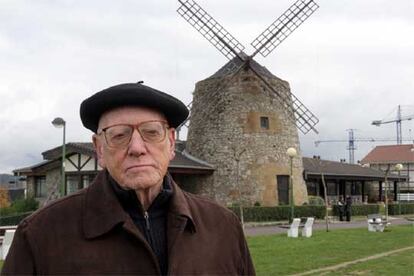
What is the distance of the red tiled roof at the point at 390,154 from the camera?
280ft

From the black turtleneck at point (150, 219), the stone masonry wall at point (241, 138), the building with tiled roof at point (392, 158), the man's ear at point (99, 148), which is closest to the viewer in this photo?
the black turtleneck at point (150, 219)

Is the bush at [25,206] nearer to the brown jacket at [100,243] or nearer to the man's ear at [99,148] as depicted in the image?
the man's ear at [99,148]

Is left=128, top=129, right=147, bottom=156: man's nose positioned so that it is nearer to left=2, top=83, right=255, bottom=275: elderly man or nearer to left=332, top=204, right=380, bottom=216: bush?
left=2, top=83, right=255, bottom=275: elderly man

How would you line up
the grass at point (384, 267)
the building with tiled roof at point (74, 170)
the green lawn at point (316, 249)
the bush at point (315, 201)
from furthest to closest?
1. the bush at point (315, 201)
2. the building with tiled roof at point (74, 170)
3. the green lawn at point (316, 249)
4. the grass at point (384, 267)

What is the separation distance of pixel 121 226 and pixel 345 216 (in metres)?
30.8

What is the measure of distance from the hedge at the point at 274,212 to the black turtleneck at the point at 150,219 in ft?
80.4

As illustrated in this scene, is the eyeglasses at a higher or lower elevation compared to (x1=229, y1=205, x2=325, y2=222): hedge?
higher

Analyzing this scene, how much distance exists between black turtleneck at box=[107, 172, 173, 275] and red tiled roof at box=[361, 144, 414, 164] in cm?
8423

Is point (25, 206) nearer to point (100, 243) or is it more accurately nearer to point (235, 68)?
Result: point (235, 68)

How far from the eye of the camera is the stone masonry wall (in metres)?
30.9

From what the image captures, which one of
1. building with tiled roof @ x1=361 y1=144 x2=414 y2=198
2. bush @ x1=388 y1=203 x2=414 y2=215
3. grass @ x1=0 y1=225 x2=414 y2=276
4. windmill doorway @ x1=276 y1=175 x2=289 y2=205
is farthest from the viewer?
building with tiled roof @ x1=361 y1=144 x2=414 y2=198

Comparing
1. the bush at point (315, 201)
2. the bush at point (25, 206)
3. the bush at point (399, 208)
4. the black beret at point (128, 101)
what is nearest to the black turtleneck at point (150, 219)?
the black beret at point (128, 101)

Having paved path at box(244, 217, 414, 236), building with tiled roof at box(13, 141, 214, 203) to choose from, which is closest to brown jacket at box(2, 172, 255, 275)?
paved path at box(244, 217, 414, 236)

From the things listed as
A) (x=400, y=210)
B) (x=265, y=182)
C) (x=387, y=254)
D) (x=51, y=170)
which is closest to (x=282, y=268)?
(x=387, y=254)
